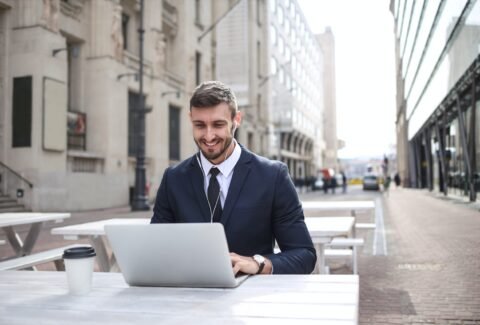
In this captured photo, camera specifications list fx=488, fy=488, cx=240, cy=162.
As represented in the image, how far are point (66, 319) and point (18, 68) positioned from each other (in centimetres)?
1860

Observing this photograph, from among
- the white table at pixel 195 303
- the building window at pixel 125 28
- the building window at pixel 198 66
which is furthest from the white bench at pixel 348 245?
the building window at pixel 198 66

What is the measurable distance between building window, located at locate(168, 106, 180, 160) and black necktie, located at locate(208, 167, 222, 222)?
86.3ft

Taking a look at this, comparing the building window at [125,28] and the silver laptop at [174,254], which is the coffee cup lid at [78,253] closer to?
the silver laptop at [174,254]

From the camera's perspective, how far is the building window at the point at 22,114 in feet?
57.9

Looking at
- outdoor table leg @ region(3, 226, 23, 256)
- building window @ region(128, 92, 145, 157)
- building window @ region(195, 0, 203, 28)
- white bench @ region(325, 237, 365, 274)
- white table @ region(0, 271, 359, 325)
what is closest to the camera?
white table @ region(0, 271, 359, 325)

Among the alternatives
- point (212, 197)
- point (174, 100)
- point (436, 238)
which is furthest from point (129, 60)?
point (212, 197)

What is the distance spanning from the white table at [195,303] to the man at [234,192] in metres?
0.40

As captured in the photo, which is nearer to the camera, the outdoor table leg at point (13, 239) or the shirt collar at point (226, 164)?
the shirt collar at point (226, 164)

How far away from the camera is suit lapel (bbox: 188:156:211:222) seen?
2583 millimetres

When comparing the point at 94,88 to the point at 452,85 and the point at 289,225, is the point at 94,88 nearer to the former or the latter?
the point at 452,85

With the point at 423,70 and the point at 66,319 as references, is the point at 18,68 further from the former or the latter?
the point at 423,70

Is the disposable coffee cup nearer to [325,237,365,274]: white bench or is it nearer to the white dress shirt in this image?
→ the white dress shirt

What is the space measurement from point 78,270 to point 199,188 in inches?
Answer: 33.0

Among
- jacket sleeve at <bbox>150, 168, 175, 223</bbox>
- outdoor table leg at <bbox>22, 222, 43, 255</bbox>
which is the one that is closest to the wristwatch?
jacket sleeve at <bbox>150, 168, 175, 223</bbox>
